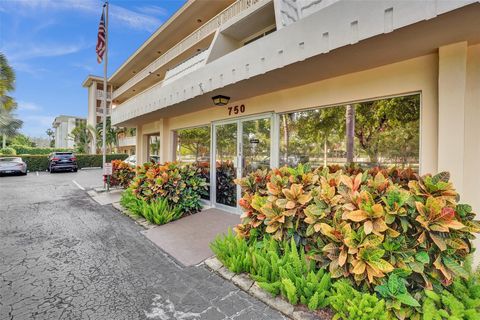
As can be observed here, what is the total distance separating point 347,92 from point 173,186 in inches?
189

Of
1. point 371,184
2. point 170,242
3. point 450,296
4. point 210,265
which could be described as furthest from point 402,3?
point 170,242

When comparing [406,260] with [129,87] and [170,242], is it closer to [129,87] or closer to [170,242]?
[170,242]

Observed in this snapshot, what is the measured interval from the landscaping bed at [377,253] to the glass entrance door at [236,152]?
2912 mm

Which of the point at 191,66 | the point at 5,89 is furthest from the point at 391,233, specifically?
the point at 5,89

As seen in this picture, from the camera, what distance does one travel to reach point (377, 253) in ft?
7.97

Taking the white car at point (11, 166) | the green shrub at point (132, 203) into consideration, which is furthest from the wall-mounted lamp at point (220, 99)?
the white car at point (11, 166)

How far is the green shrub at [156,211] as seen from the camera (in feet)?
19.2

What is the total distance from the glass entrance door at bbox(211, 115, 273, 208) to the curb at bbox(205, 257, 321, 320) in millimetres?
2878

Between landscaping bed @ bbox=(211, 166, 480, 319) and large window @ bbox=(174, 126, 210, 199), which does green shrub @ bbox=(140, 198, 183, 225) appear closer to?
large window @ bbox=(174, 126, 210, 199)

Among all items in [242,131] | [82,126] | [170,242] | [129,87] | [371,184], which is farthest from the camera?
[82,126]

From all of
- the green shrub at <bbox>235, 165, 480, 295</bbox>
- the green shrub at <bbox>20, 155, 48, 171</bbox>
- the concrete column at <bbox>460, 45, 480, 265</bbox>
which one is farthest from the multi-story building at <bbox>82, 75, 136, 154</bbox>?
the concrete column at <bbox>460, 45, 480, 265</bbox>

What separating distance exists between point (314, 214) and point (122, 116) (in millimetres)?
10314

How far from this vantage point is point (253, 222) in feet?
12.1

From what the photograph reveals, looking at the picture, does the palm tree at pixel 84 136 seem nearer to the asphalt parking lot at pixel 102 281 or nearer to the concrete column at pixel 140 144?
the concrete column at pixel 140 144
